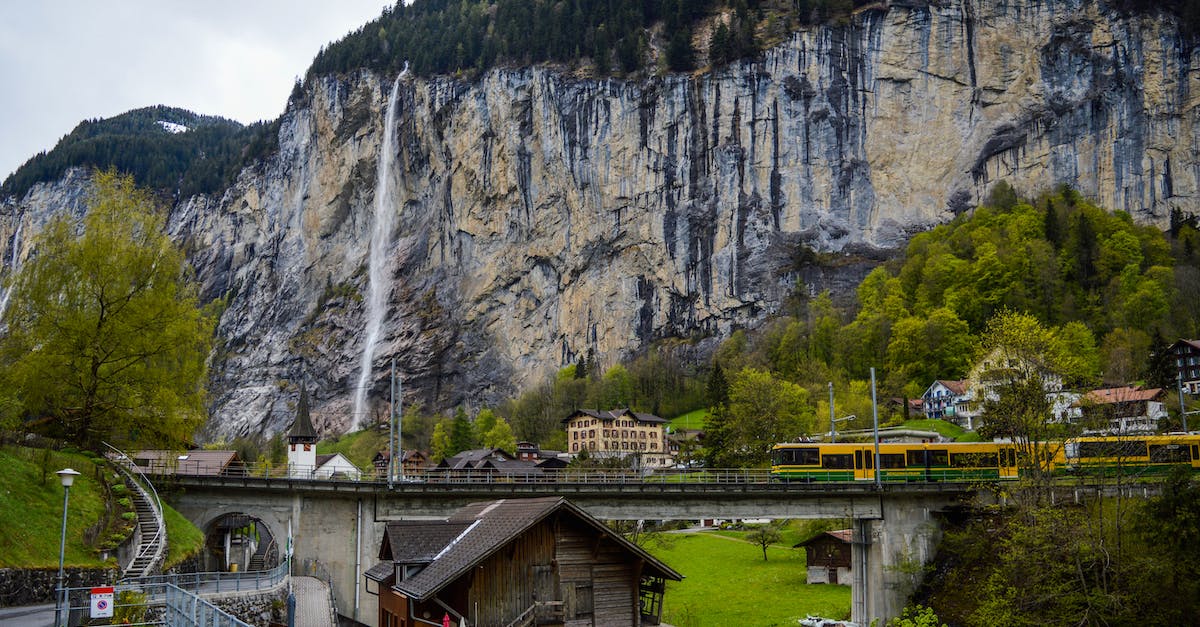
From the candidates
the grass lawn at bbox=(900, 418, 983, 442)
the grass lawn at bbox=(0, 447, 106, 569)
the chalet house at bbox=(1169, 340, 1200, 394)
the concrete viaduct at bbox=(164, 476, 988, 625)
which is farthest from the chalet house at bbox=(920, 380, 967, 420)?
the grass lawn at bbox=(0, 447, 106, 569)

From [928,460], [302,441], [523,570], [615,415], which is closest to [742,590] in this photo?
[928,460]

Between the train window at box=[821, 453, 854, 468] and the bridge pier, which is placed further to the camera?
the train window at box=[821, 453, 854, 468]

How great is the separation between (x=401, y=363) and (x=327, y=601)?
11459cm

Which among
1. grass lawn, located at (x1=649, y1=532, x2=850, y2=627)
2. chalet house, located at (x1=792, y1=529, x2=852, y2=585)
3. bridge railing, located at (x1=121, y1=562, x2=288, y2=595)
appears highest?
bridge railing, located at (x1=121, y1=562, x2=288, y2=595)

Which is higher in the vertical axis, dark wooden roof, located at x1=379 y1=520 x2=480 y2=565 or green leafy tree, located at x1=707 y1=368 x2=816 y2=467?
green leafy tree, located at x1=707 y1=368 x2=816 y2=467

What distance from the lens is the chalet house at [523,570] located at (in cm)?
2428

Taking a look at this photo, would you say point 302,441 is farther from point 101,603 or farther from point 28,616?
point 101,603

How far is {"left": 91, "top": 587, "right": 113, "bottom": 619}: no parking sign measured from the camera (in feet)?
58.7

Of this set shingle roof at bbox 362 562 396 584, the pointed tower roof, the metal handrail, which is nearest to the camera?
the metal handrail

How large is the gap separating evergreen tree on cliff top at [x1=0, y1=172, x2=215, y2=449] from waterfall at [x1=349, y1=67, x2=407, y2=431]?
113158mm

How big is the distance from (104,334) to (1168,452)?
48533mm

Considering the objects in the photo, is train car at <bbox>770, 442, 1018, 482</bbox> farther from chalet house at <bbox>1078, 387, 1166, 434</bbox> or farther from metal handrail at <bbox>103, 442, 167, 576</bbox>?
metal handrail at <bbox>103, 442, 167, 576</bbox>

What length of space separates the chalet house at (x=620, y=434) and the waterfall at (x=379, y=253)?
51659mm

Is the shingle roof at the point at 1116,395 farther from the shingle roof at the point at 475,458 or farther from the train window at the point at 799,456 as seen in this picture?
the shingle roof at the point at 475,458
